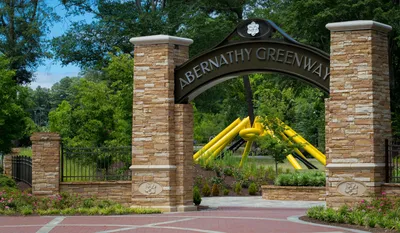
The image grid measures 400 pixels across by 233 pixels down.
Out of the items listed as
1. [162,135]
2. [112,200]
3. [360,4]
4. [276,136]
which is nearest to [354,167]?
[162,135]

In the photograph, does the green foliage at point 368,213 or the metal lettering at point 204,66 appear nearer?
the green foliage at point 368,213

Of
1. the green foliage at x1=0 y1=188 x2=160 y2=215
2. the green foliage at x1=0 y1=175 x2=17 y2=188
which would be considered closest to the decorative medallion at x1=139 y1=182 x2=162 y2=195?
the green foliage at x1=0 y1=188 x2=160 y2=215

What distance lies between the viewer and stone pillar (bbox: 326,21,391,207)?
19.1 metres

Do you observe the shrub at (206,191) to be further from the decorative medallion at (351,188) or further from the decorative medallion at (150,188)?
the decorative medallion at (351,188)

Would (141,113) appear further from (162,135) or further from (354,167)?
(354,167)

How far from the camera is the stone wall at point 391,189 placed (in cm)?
1870

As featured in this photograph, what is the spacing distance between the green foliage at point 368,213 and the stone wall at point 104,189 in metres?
6.12

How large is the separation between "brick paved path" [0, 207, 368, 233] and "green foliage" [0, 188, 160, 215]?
98 centimetres

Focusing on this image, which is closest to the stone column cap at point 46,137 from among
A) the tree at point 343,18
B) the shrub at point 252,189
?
the shrub at point 252,189

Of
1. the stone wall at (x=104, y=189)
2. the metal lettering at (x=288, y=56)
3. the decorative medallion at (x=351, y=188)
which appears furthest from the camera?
the stone wall at (x=104, y=189)

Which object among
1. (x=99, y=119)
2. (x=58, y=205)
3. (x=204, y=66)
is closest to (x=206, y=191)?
(x=99, y=119)

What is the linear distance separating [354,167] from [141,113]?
20.9ft

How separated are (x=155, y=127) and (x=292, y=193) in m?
8.19

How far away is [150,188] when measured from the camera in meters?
21.7
